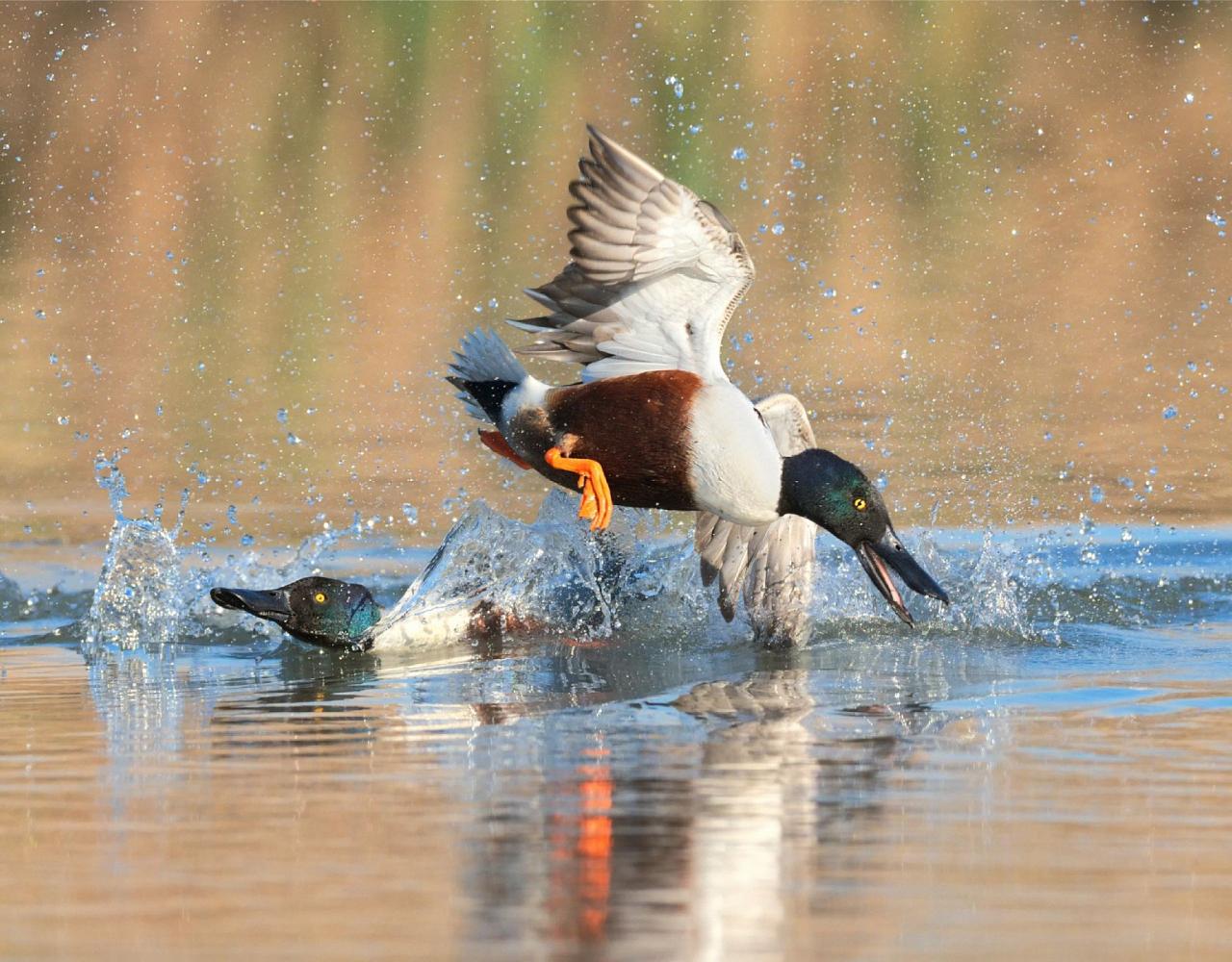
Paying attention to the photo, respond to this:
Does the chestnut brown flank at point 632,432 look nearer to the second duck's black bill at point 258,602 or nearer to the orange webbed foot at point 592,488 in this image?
the orange webbed foot at point 592,488

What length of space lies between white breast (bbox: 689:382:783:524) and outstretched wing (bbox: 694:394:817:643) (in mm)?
526

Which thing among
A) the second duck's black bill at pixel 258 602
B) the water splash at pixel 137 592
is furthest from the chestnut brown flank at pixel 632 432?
the water splash at pixel 137 592

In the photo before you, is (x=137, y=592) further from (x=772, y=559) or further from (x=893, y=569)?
→ (x=893, y=569)

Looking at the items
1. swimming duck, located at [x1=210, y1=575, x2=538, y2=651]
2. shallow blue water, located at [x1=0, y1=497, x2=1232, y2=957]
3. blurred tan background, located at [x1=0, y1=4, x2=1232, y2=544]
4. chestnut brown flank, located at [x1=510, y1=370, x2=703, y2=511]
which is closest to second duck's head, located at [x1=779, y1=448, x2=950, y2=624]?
shallow blue water, located at [x1=0, y1=497, x2=1232, y2=957]

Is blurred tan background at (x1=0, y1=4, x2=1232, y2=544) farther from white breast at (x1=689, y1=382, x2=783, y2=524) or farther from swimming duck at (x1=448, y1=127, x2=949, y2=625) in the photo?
white breast at (x1=689, y1=382, x2=783, y2=524)

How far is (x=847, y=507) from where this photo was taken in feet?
24.3

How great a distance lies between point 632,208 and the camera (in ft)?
23.7

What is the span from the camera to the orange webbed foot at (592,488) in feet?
24.9

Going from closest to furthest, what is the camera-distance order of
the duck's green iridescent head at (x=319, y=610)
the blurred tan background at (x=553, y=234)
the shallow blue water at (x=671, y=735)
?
1. the shallow blue water at (x=671, y=735)
2. the duck's green iridescent head at (x=319, y=610)
3. the blurred tan background at (x=553, y=234)

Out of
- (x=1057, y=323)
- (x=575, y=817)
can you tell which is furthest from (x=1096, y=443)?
(x=575, y=817)

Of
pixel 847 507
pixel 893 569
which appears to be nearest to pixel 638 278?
pixel 847 507

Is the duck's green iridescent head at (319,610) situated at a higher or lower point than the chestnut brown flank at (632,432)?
lower

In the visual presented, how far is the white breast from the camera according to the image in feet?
24.3

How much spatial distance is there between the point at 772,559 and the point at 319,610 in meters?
1.72
